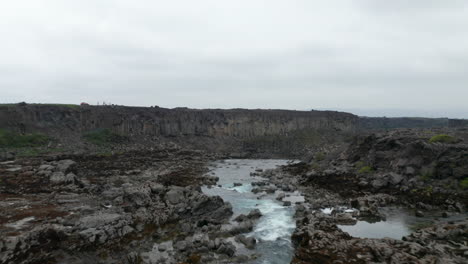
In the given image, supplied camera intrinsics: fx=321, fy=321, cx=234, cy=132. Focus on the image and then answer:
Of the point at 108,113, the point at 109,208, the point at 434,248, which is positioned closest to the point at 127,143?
the point at 108,113

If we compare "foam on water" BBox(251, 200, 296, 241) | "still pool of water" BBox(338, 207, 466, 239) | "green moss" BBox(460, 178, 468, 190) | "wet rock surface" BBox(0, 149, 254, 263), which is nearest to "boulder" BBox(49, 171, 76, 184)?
"wet rock surface" BBox(0, 149, 254, 263)

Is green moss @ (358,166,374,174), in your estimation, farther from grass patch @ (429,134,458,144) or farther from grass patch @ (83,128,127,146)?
grass patch @ (83,128,127,146)

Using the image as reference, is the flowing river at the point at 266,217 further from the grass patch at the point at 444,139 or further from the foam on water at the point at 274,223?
the grass patch at the point at 444,139

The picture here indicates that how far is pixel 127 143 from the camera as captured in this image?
75438 millimetres

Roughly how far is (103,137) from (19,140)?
16309 millimetres

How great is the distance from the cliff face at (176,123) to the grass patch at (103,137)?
220 centimetres

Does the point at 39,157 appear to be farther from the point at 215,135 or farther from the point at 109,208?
the point at 215,135

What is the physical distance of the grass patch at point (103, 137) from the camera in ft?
235

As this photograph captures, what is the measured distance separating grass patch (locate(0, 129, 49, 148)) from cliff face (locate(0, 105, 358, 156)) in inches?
116

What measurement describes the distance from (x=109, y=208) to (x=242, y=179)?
2315 cm

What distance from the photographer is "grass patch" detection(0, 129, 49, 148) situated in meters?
61.0

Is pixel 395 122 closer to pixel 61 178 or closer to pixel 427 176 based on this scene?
pixel 427 176

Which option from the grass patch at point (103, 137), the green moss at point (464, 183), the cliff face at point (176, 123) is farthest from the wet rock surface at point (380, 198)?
the cliff face at point (176, 123)

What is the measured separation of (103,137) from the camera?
73.9m
